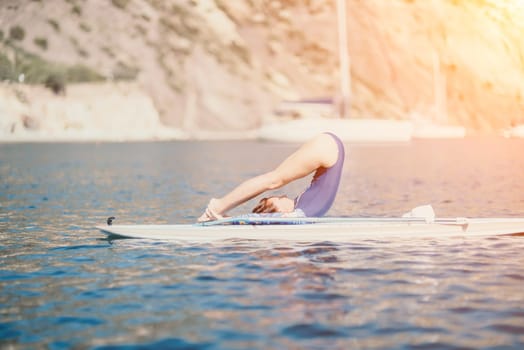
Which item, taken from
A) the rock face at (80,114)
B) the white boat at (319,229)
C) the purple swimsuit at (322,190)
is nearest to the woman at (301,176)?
the purple swimsuit at (322,190)

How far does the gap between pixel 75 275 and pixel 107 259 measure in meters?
1.04

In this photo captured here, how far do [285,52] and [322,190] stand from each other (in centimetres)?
9564

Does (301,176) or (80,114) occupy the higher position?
(80,114)

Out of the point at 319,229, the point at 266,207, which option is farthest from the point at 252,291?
the point at 266,207

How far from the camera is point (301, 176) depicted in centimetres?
1073

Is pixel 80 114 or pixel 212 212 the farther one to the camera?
pixel 80 114

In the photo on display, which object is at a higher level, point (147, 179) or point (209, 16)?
point (209, 16)

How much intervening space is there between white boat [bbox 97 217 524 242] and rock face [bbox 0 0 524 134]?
80316 millimetres

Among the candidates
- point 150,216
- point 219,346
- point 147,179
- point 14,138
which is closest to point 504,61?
point 14,138

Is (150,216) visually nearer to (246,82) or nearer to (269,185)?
(269,185)

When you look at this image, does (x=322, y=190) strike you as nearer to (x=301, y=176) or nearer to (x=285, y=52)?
(x=301, y=176)

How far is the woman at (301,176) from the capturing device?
10398 millimetres

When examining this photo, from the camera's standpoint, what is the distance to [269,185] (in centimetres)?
1073

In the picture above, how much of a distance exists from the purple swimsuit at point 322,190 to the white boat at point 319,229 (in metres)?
0.19
